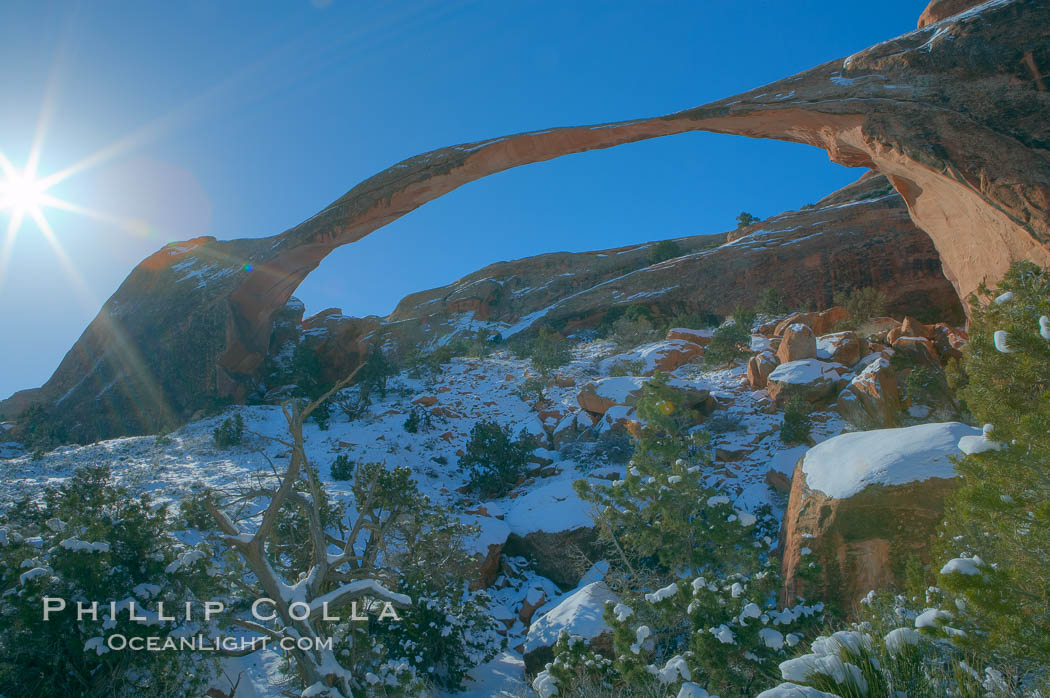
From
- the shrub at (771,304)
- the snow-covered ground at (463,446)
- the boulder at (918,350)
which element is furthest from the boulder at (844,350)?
the shrub at (771,304)

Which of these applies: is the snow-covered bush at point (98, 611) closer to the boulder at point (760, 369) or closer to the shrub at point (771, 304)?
the boulder at point (760, 369)

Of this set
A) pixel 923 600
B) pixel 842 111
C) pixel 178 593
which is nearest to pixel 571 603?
pixel 923 600

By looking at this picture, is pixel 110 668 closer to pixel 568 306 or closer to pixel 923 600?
pixel 923 600

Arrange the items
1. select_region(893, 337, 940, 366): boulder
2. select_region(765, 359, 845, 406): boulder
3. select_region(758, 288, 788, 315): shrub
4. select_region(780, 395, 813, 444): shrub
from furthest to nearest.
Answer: select_region(758, 288, 788, 315): shrub, select_region(765, 359, 845, 406): boulder, select_region(893, 337, 940, 366): boulder, select_region(780, 395, 813, 444): shrub

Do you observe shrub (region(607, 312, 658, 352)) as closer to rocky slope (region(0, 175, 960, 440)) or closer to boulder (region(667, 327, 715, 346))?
boulder (region(667, 327, 715, 346))

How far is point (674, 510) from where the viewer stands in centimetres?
581

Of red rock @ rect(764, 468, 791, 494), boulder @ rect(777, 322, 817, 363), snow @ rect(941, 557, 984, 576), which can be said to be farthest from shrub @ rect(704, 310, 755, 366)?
snow @ rect(941, 557, 984, 576)

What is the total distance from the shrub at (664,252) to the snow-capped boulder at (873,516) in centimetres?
2636

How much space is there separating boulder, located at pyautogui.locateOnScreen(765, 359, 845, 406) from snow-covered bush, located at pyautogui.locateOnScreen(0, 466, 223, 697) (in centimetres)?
1018

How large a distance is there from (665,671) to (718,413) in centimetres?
829

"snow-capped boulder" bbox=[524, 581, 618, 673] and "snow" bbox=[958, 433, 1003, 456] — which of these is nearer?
"snow" bbox=[958, 433, 1003, 456]

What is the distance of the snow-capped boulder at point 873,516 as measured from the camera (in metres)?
5.31

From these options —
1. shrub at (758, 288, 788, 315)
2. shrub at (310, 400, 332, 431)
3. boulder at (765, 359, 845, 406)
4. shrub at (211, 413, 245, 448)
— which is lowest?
boulder at (765, 359, 845, 406)

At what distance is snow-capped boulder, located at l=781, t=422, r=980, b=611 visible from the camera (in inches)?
209
